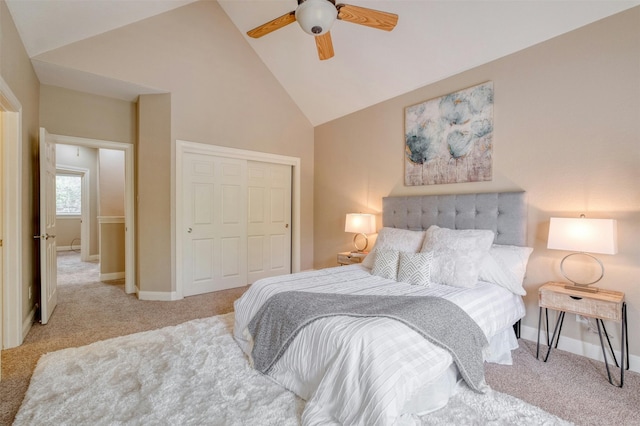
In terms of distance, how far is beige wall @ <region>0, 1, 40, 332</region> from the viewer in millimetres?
2307

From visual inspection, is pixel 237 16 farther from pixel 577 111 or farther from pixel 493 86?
pixel 577 111

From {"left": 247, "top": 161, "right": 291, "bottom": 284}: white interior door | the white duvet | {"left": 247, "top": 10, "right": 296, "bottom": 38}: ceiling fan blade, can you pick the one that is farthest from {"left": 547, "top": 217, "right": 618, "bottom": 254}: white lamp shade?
{"left": 247, "top": 161, "right": 291, "bottom": 284}: white interior door

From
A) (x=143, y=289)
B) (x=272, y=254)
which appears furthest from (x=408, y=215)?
(x=143, y=289)

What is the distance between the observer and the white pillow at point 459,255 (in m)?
2.41

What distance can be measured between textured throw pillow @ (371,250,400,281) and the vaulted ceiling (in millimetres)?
2046

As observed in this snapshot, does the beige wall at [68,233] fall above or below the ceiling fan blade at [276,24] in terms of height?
below

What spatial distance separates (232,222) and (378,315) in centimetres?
313

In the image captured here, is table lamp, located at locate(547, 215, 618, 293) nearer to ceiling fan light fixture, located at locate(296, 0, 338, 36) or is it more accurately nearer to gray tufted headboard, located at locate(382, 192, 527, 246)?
gray tufted headboard, located at locate(382, 192, 527, 246)

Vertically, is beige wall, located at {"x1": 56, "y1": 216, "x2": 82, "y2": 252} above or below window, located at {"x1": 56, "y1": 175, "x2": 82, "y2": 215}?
below

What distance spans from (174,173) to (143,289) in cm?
152

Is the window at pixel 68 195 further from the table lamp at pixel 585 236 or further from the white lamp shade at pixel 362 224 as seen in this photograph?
the table lamp at pixel 585 236

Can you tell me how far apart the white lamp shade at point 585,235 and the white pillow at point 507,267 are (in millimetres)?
328

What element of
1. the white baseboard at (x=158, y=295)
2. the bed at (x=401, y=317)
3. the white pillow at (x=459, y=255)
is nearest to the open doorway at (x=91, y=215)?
the white baseboard at (x=158, y=295)

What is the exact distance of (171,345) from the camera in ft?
8.08
